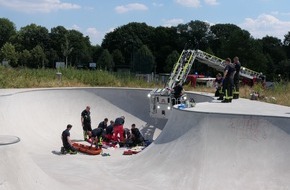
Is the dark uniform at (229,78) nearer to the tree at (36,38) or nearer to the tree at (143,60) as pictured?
the tree at (143,60)

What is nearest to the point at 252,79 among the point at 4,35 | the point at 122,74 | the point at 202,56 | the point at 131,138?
the point at 202,56

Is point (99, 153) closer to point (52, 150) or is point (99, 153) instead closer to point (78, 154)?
point (78, 154)

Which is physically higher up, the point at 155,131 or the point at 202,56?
the point at 202,56

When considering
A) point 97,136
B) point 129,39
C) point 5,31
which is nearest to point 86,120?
point 97,136

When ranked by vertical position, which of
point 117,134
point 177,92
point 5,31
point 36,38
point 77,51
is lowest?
point 117,134

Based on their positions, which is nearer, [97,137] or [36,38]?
[97,137]

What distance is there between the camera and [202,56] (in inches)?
855

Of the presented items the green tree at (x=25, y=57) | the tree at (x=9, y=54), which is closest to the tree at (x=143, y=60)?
the green tree at (x=25, y=57)

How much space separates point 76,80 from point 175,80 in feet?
28.4

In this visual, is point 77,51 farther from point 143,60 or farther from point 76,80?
point 76,80

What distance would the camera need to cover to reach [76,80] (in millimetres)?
24469

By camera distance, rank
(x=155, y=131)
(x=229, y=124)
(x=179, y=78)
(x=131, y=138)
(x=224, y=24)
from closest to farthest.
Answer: (x=229, y=124), (x=131, y=138), (x=155, y=131), (x=179, y=78), (x=224, y=24)

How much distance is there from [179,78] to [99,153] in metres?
8.06

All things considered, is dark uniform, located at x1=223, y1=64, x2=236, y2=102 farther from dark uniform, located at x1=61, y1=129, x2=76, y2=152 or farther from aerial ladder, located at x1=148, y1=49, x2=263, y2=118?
dark uniform, located at x1=61, y1=129, x2=76, y2=152
